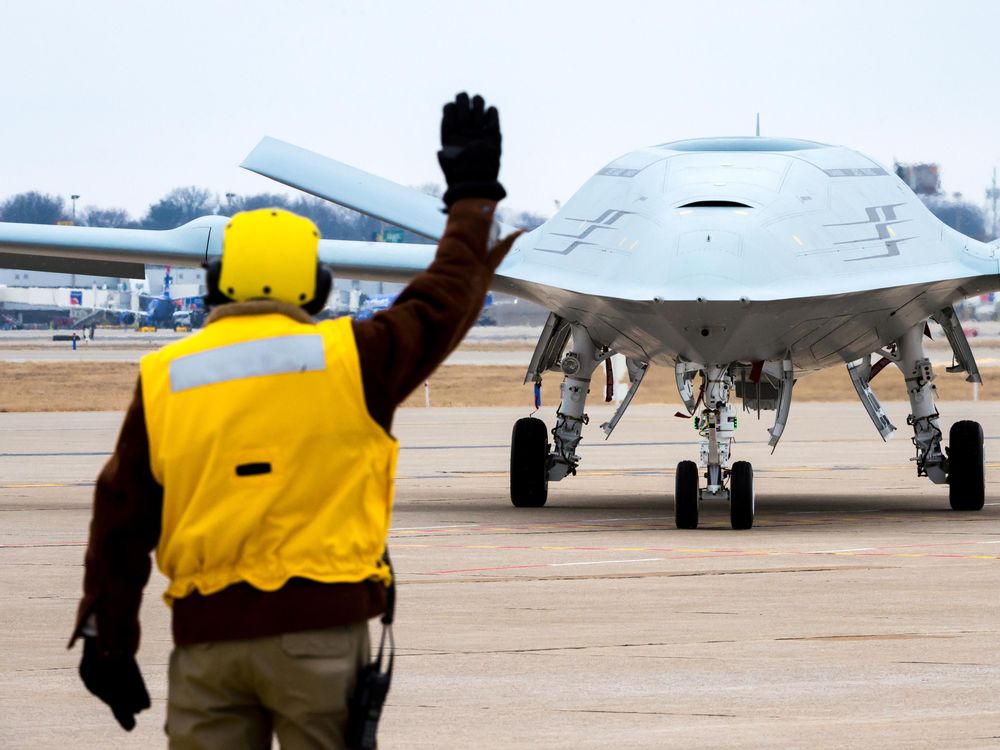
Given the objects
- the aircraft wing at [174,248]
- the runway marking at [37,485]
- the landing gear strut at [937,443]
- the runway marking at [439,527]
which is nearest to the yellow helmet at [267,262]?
the runway marking at [439,527]

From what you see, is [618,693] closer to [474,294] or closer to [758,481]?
[474,294]

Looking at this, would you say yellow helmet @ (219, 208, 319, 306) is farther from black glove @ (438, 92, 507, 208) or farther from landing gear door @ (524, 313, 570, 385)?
landing gear door @ (524, 313, 570, 385)

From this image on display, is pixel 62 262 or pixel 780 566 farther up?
pixel 62 262

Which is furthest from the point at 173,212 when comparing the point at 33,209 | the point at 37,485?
the point at 37,485

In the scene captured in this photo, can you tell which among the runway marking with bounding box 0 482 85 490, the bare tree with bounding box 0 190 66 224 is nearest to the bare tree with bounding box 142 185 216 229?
the bare tree with bounding box 0 190 66 224

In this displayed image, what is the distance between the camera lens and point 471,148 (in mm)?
4801

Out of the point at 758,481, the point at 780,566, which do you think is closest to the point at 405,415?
the point at 758,481

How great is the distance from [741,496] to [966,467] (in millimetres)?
3823

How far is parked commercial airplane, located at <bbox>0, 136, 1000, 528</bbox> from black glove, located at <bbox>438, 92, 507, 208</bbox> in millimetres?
10211

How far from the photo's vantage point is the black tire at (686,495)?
51.5ft

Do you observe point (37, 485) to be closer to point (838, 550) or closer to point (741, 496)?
point (741, 496)

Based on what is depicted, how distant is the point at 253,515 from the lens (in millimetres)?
4391

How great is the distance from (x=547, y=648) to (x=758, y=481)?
589 inches

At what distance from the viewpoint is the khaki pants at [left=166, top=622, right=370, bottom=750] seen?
432 centimetres
